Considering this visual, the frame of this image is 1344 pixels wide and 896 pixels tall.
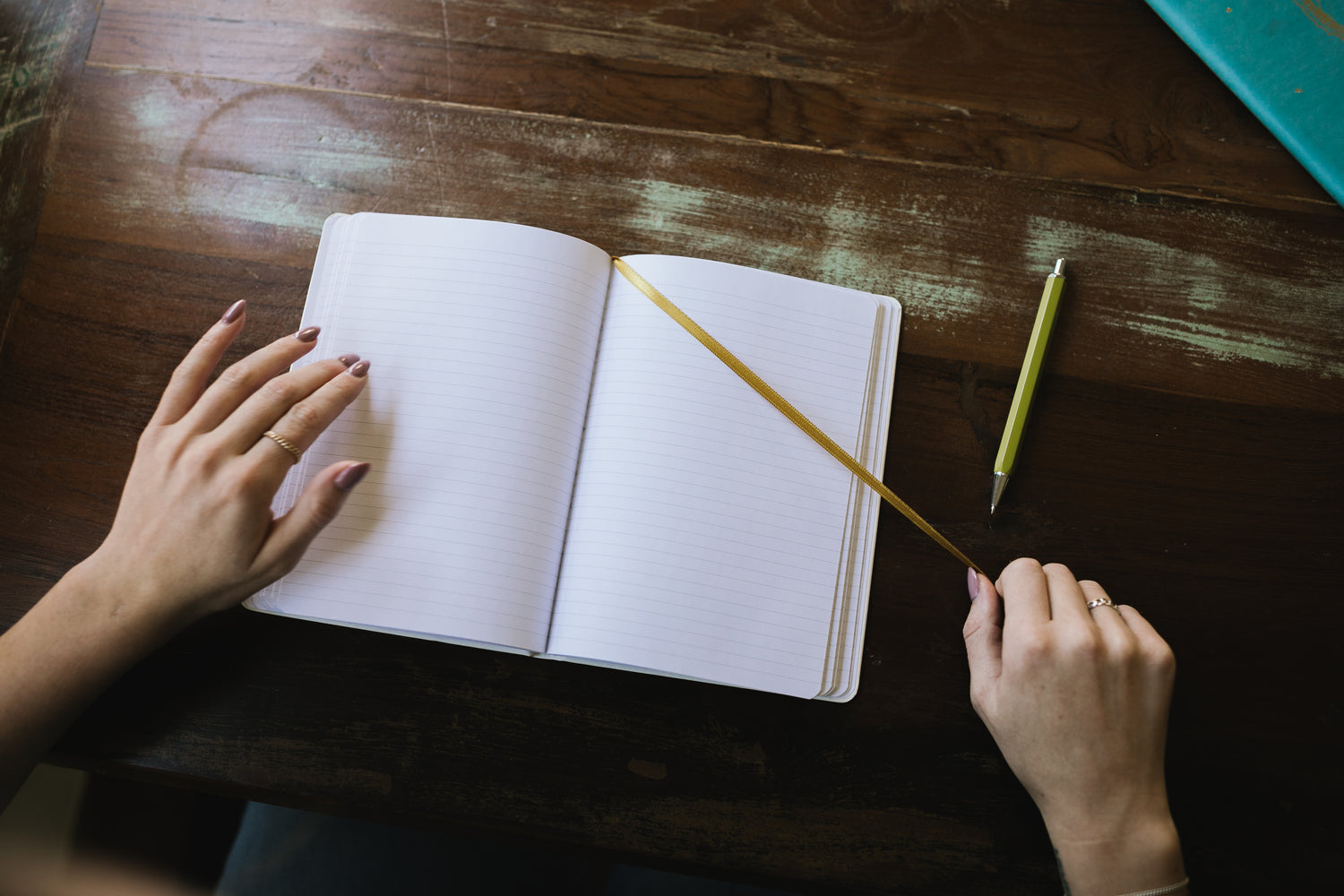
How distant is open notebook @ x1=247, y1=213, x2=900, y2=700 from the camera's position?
715 millimetres

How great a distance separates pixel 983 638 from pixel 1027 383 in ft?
0.89

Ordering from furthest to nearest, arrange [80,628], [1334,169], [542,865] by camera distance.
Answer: [542,865] < [1334,169] < [80,628]

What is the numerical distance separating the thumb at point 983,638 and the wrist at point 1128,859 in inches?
5.6

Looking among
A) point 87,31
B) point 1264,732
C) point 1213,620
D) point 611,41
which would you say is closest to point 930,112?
point 611,41

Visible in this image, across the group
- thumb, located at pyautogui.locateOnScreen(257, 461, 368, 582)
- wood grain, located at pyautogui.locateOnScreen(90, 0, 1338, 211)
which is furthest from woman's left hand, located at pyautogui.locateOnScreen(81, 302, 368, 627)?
wood grain, located at pyautogui.locateOnScreen(90, 0, 1338, 211)

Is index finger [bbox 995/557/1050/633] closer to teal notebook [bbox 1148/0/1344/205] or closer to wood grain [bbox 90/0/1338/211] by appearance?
wood grain [bbox 90/0/1338/211]

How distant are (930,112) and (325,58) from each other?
0.71 m

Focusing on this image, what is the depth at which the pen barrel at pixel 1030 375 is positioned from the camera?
0.78 meters

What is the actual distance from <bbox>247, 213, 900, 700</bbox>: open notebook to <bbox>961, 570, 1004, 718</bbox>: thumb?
11 centimetres

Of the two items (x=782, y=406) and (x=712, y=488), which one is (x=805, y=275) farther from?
(x=712, y=488)

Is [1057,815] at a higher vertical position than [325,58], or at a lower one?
lower

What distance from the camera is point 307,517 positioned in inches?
27.1

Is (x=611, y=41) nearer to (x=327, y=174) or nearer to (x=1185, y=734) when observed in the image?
(x=327, y=174)

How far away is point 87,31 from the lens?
2.87 ft
